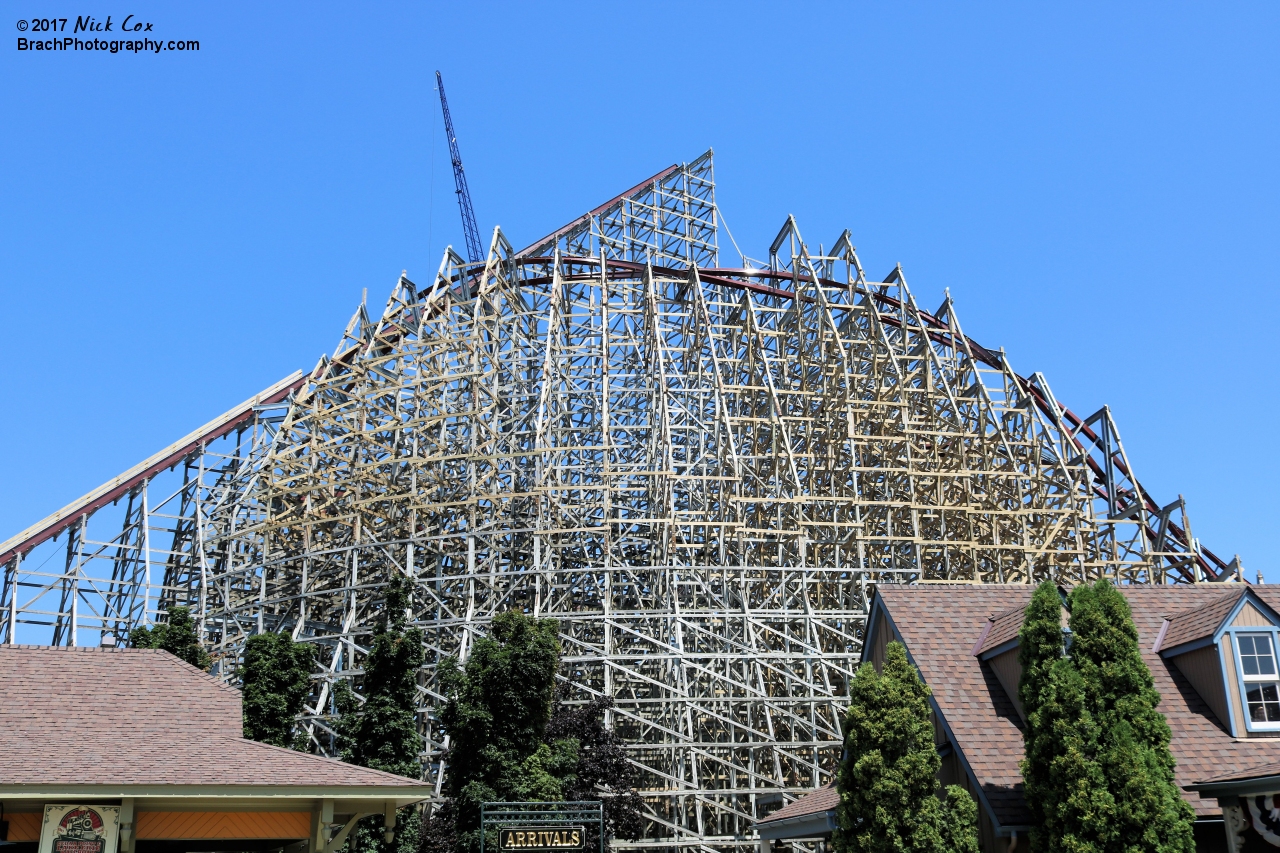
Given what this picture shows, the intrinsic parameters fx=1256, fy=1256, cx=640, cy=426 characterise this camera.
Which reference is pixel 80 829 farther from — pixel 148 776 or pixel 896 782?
pixel 896 782

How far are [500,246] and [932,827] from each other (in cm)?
2635

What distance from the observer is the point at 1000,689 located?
17812 mm

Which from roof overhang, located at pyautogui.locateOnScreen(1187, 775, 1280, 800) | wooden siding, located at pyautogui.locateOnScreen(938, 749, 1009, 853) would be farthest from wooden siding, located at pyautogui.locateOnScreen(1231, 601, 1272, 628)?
wooden siding, located at pyautogui.locateOnScreen(938, 749, 1009, 853)

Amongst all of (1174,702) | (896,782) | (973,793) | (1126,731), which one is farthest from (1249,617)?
(896,782)

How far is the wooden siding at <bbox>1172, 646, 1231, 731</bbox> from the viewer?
645 inches

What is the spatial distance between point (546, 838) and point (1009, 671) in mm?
7121

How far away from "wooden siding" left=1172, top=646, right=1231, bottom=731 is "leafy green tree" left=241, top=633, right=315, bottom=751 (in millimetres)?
15240

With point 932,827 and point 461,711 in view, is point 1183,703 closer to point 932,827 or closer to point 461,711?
point 932,827

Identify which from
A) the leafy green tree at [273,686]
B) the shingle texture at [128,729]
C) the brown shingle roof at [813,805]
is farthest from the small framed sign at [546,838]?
the leafy green tree at [273,686]

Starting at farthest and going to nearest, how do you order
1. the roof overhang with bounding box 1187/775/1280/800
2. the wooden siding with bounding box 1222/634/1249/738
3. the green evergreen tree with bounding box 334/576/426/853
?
the green evergreen tree with bounding box 334/576/426/853, the wooden siding with bounding box 1222/634/1249/738, the roof overhang with bounding box 1187/775/1280/800

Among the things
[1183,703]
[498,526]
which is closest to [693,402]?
[498,526]

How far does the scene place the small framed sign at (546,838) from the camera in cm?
1430

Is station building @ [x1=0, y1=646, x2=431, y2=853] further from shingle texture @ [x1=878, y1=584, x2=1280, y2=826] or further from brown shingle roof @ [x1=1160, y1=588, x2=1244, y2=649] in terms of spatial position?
brown shingle roof @ [x1=1160, y1=588, x2=1244, y2=649]

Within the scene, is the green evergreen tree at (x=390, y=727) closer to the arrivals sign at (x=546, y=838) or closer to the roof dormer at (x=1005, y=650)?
the arrivals sign at (x=546, y=838)
